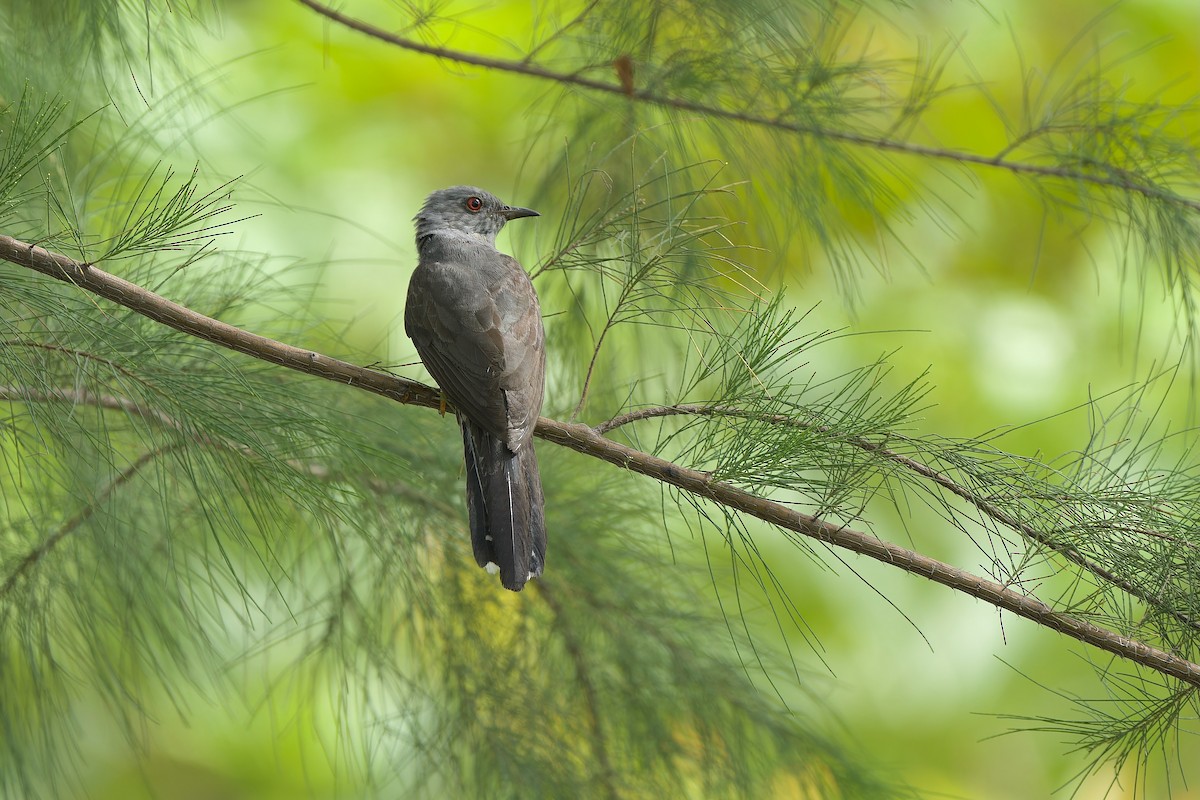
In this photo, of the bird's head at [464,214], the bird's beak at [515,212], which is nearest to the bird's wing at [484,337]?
the bird's beak at [515,212]

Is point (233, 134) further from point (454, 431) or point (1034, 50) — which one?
point (1034, 50)

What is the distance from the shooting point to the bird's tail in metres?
1.59

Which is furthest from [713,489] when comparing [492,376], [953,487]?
[492,376]

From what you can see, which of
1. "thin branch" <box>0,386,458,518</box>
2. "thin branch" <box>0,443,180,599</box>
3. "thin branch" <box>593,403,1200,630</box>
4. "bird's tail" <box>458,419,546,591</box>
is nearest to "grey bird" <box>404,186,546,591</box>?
"bird's tail" <box>458,419,546,591</box>

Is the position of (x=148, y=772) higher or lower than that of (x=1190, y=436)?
lower

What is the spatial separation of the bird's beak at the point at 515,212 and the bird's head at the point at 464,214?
0.05 feet

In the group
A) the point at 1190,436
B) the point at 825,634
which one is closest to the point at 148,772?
the point at 825,634

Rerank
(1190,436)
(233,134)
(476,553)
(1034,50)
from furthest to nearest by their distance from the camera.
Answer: (1034,50)
(233,134)
(1190,436)
(476,553)

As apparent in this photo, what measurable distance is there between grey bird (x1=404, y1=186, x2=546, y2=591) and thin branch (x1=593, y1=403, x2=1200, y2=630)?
1.02 feet

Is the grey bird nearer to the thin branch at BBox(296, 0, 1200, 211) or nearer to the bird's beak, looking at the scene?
the bird's beak

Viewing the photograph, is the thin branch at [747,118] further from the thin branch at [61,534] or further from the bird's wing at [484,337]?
the thin branch at [61,534]

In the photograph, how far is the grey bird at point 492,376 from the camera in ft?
5.31

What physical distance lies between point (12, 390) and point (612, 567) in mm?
1051

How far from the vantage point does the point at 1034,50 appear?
3.69 m
